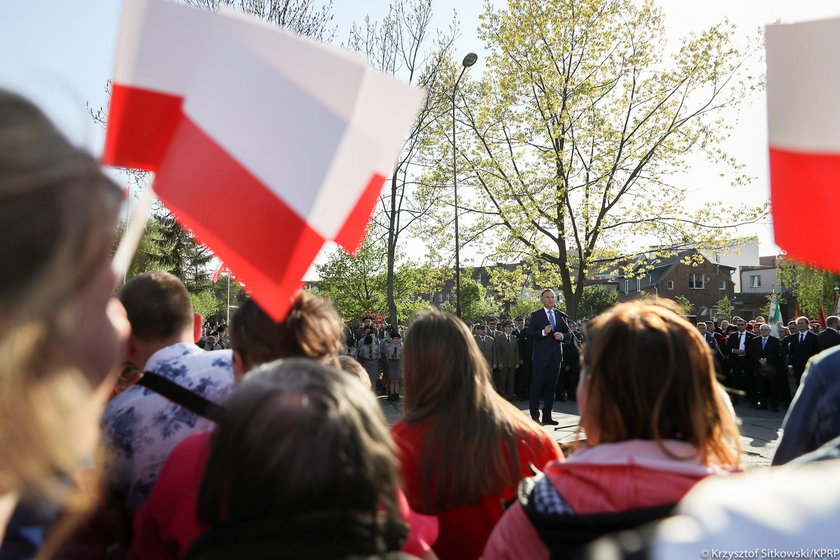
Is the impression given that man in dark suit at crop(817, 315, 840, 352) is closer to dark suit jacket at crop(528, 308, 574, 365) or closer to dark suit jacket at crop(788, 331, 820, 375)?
dark suit jacket at crop(788, 331, 820, 375)

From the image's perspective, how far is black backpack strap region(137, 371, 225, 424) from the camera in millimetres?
2164

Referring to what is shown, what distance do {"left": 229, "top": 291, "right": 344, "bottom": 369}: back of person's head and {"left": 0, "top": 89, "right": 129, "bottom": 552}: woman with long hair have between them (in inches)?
49.7

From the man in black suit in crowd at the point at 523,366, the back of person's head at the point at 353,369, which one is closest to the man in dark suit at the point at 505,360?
the man in black suit in crowd at the point at 523,366

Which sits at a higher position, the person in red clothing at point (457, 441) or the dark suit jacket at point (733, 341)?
the dark suit jacket at point (733, 341)

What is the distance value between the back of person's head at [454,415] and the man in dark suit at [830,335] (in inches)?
536

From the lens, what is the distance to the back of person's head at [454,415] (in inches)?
91.4

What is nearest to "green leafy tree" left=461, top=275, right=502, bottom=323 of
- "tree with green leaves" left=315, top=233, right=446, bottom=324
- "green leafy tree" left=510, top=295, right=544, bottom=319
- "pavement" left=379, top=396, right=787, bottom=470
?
"green leafy tree" left=510, top=295, right=544, bottom=319

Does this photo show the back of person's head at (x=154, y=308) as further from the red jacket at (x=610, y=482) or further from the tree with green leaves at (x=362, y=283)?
the tree with green leaves at (x=362, y=283)

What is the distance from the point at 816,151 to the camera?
184 cm

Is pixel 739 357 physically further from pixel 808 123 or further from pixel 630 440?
pixel 630 440

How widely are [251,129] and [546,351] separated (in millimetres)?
8958

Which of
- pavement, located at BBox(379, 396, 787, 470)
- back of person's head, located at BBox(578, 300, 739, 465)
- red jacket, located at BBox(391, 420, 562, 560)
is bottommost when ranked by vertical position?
pavement, located at BBox(379, 396, 787, 470)

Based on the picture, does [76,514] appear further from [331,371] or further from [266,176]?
[266,176]

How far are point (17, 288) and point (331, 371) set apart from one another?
64 centimetres
